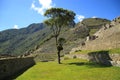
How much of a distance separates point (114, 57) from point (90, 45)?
21209 mm

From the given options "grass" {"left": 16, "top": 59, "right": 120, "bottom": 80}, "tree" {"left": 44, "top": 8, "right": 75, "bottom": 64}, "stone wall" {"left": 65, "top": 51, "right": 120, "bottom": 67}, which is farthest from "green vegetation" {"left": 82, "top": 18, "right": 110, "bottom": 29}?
"grass" {"left": 16, "top": 59, "right": 120, "bottom": 80}

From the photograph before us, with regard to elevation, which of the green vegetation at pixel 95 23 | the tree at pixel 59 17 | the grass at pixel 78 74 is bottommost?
the grass at pixel 78 74

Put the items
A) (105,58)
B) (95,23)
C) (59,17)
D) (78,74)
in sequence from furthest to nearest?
(95,23)
(59,17)
(105,58)
(78,74)

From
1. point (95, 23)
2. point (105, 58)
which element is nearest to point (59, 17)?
point (105, 58)

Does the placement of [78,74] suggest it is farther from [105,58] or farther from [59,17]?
[59,17]

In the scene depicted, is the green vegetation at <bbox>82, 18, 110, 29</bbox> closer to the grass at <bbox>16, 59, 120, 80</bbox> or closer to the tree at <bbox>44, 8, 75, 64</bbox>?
the tree at <bbox>44, 8, 75, 64</bbox>

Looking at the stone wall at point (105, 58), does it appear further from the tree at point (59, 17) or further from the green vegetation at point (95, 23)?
the green vegetation at point (95, 23)

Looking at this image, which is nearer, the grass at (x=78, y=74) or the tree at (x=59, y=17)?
the grass at (x=78, y=74)

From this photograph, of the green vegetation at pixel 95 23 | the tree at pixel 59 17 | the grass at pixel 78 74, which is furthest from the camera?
the green vegetation at pixel 95 23

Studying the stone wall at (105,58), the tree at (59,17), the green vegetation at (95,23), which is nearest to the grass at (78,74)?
the stone wall at (105,58)

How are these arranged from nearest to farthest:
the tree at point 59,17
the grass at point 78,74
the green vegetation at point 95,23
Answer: the grass at point 78,74 < the tree at point 59,17 < the green vegetation at point 95,23

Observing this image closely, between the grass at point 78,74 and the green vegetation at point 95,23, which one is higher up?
the green vegetation at point 95,23

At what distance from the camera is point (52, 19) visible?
134 feet

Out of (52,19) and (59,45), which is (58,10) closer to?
(52,19)
